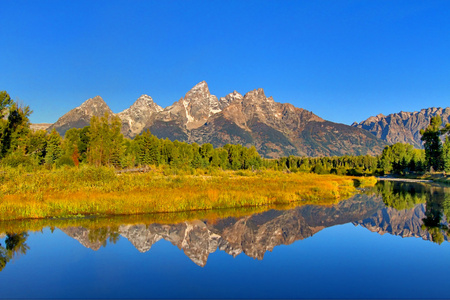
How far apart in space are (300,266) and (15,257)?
13719 mm

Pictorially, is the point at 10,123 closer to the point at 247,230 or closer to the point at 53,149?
the point at 53,149

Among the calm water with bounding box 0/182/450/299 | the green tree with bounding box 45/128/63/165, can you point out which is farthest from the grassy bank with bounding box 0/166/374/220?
the green tree with bounding box 45/128/63/165

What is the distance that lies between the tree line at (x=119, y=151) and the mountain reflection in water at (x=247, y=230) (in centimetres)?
3413

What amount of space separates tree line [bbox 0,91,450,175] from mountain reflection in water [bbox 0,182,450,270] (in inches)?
Result: 1344

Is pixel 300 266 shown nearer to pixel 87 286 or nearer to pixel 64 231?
→ pixel 87 286

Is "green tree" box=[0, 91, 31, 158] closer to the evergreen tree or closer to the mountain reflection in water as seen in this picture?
the mountain reflection in water

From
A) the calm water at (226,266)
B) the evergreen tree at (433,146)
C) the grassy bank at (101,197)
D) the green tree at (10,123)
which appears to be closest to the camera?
the calm water at (226,266)

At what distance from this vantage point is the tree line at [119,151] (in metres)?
53.6

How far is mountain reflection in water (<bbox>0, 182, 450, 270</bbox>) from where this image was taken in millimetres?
17953

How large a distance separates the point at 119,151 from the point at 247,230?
45987 mm

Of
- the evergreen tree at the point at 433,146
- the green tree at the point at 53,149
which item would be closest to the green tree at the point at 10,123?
the green tree at the point at 53,149

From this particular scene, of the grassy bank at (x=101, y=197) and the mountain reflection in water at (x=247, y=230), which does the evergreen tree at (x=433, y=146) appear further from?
the grassy bank at (x=101, y=197)

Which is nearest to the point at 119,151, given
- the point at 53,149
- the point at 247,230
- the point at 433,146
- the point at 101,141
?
the point at 101,141

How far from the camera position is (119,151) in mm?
62000
